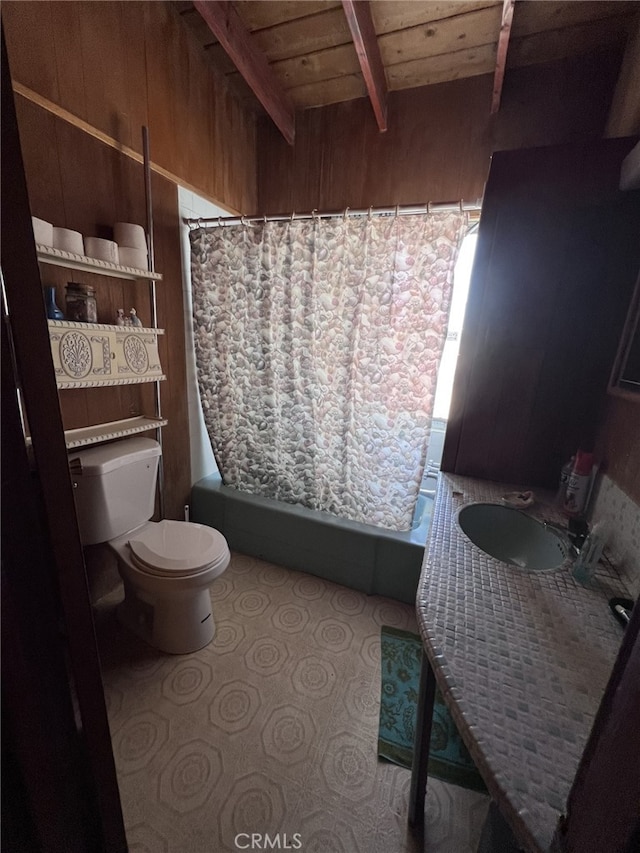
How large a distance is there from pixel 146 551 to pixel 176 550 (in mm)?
123

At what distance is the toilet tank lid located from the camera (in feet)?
4.89

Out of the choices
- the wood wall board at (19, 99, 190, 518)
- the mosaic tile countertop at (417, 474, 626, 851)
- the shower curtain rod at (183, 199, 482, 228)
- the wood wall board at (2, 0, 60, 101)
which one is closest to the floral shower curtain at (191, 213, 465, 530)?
the shower curtain rod at (183, 199, 482, 228)

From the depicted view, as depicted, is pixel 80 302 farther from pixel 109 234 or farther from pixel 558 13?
pixel 558 13

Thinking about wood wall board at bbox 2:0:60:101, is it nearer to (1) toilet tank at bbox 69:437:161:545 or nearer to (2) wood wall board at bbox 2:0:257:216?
(2) wood wall board at bbox 2:0:257:216

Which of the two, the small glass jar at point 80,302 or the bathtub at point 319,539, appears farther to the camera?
the bathtub at point 319,539

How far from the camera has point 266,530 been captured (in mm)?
2117

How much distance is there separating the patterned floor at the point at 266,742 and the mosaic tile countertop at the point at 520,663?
80 centimetres

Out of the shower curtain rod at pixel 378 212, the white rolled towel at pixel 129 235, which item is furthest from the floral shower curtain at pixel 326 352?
the white rolled towel at pixel 129 235

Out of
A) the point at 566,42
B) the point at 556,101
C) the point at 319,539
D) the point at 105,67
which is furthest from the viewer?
the point at 319,539

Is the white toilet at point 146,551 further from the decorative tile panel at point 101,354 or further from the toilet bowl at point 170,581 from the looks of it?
the decorative tile panel at point 101,354

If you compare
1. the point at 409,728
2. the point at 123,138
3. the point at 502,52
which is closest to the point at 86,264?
the point at 123,138

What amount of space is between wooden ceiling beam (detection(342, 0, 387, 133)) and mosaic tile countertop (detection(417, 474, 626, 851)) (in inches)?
81.1

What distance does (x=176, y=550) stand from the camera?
4.97ft

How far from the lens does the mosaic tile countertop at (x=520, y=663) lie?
1.63ft
